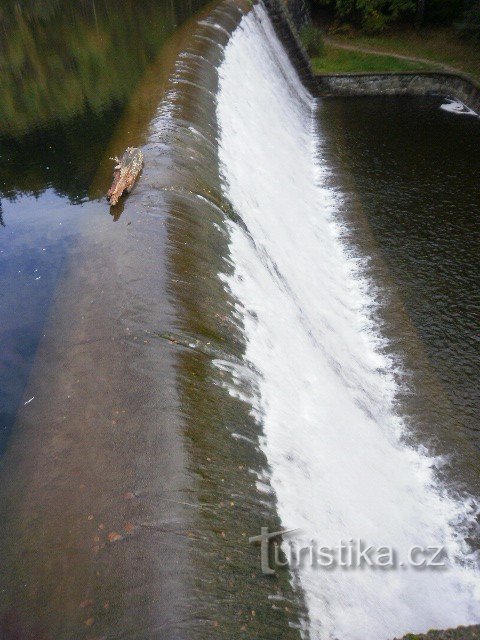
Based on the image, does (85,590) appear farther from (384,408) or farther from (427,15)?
(427,15)

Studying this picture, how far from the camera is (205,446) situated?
4062 mm

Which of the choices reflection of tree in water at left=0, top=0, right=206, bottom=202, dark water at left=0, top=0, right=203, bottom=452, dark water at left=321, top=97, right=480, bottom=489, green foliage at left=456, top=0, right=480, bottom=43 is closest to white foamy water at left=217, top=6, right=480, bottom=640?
dark water at left=321, top=97, right=480, bottom=489

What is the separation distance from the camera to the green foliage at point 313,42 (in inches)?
827

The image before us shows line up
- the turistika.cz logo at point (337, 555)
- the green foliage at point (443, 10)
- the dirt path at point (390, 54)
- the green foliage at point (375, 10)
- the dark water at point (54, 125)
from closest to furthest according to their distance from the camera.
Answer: the turistika.cz logo at point (337, 555), the dark water at point (54, 125), the dirt path at point (390, 54), the green foliage at point (443, 10), the green foliage at point (375, 10)

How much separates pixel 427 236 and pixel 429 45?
15.3m

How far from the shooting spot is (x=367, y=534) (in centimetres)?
496

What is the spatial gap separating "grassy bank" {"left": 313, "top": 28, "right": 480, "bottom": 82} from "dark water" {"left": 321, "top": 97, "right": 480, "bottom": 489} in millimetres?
3369

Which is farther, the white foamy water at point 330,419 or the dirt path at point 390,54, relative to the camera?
the dirt path at point 390,54

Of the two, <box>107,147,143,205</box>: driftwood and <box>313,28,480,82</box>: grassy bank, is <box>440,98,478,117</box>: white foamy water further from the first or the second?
<box>107,147,143,205</box>: driftwood

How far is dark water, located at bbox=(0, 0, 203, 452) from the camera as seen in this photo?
613cm

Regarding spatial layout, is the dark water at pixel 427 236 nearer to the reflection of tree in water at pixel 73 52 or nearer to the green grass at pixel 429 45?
the green grass at pixel 429 45

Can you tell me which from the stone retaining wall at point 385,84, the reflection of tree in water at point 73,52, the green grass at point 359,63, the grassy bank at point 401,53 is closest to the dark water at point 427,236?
the stone retaining wall at point 385,84

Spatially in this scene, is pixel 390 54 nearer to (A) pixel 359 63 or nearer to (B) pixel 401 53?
(B) pixel 401 53

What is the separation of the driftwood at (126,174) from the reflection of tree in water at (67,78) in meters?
1.10
